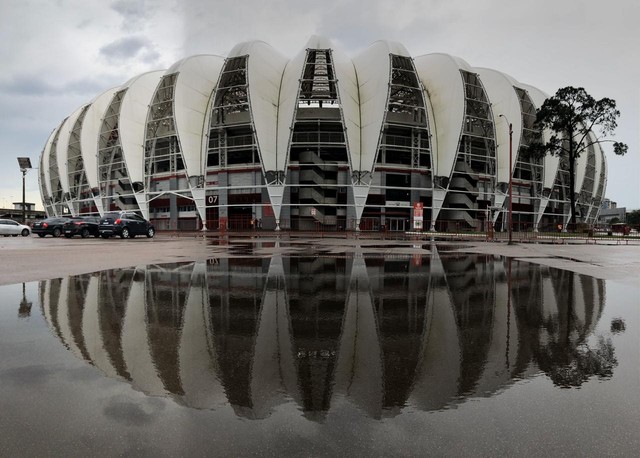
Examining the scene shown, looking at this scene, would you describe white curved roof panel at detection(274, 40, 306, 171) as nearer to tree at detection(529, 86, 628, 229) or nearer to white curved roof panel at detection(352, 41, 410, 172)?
white curved roof panel at detection(352, 41, 410, 172)

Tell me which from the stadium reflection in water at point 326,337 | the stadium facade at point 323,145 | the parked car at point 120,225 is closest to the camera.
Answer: the stadium reflection in water at point 326,337

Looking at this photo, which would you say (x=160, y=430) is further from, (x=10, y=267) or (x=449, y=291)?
(x=10, y=267)

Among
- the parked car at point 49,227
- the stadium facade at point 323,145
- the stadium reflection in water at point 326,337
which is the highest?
the stadium facade at point 323,145

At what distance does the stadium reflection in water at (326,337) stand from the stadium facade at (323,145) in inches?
1462

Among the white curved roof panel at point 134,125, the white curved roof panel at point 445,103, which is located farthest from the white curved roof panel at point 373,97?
the white curved roof panel at point 134,125

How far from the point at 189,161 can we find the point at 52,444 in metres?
52.4

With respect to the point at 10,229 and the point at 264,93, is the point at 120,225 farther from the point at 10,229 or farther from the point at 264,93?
the point at 264,93

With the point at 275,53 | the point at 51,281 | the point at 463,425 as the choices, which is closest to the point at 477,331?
the point at 463,425

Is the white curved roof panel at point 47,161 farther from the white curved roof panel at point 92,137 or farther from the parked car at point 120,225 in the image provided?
the parked car at point 120,225

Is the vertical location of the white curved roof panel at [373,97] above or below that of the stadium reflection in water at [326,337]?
above

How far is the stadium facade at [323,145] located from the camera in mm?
47656

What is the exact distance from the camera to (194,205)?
2096 inches

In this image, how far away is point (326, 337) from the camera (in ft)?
15.4

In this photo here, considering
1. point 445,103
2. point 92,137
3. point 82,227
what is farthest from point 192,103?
point 445,103
